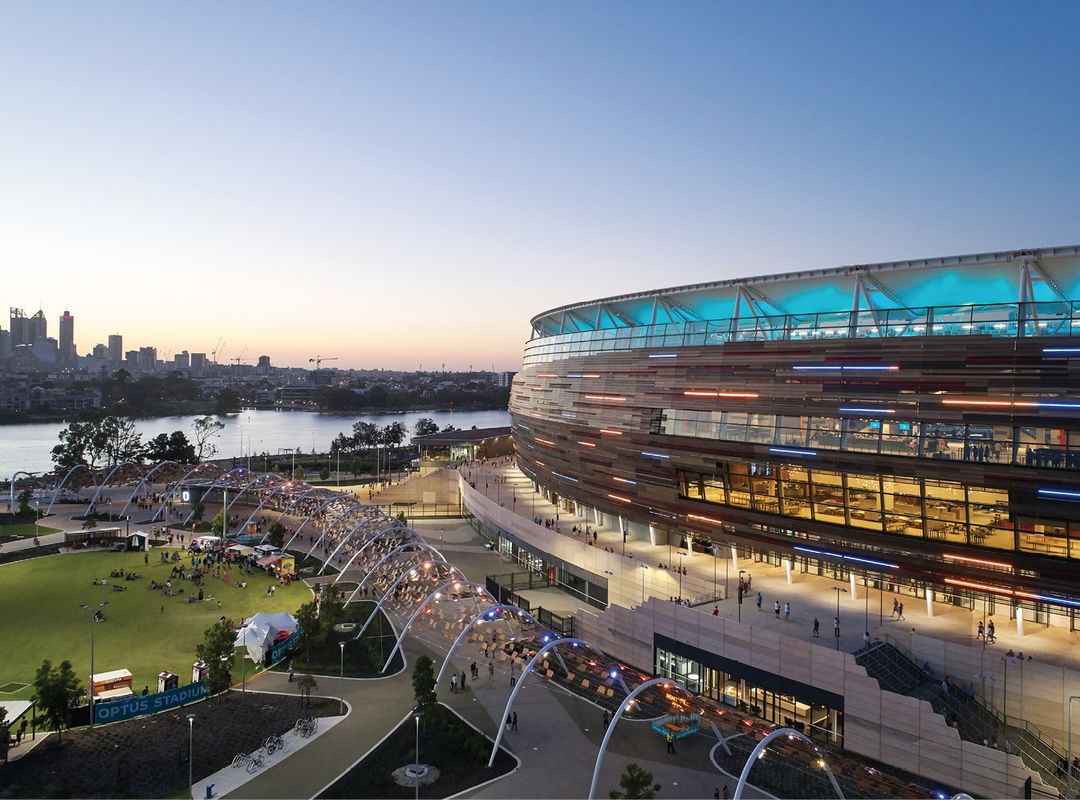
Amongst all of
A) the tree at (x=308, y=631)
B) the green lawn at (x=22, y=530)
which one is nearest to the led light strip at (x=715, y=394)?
the tree at (x=308, y=631)

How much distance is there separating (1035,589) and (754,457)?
14.7 meters

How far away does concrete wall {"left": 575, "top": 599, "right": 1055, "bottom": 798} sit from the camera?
26.5 meters

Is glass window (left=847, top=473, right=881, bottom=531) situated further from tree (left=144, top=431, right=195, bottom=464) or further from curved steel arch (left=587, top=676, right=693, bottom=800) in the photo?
tree (left=144, top=431, right=195, bottom=464)

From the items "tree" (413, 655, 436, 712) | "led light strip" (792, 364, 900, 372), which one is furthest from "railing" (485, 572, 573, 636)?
"led light strip" (792, 364, 900, 372)

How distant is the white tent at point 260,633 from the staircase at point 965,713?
3069cm

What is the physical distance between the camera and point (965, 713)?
29.7 m

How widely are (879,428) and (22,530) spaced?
Answer: 81.0m

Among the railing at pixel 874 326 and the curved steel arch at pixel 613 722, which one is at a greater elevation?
the railing at pixel 874 326

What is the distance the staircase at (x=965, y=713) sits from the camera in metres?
27.8

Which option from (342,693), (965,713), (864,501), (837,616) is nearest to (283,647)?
(342,693)

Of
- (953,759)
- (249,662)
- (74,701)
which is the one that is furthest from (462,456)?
(953,759)

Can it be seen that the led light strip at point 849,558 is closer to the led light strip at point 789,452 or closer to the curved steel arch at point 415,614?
the led light strip at point 789,452

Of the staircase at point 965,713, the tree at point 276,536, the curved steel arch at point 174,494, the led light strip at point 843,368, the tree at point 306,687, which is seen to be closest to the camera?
the staircase at point 965,713

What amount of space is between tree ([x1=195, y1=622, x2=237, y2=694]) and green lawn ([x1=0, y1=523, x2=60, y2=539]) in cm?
4741
